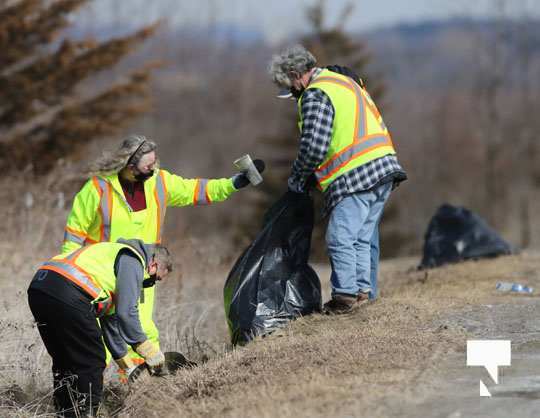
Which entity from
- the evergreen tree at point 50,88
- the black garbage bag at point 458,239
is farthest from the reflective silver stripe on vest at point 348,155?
the evergreen tree at point 50,88

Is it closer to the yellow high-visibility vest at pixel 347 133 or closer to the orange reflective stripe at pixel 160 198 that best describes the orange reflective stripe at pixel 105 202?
the orange reflective stripe at pixel 160 198

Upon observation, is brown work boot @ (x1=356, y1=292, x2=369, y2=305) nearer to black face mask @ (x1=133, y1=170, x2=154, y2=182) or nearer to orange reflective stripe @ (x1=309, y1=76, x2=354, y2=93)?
orange reflective stripe @ (x1=309, y1=76, x2=354, y2=93)

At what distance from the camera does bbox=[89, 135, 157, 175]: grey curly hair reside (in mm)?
5695

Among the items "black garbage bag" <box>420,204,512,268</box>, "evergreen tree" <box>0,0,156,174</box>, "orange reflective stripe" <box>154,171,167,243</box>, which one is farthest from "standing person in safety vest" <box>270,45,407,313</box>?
"evergreen tree" <box>0,0,156,174</box>

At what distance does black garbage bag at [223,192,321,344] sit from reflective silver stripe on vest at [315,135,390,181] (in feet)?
1.17

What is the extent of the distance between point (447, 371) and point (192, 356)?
2452 mm

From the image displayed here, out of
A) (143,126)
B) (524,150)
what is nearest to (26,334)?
(524,150)

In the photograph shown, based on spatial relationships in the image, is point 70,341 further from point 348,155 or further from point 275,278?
point 348,155

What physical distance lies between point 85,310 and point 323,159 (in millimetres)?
1997

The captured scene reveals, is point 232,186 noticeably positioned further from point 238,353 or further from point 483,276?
point 483,276

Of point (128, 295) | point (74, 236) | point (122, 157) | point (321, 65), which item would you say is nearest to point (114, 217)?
point (74, 236)

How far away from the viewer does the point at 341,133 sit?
6156mm

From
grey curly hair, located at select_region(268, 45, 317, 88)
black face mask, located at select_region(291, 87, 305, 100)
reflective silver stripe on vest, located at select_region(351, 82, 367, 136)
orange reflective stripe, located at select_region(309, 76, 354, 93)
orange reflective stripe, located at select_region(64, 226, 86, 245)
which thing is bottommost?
orange reflective stripe, located at select_region(64, 226, 86, 245)

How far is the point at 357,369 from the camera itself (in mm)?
4840
